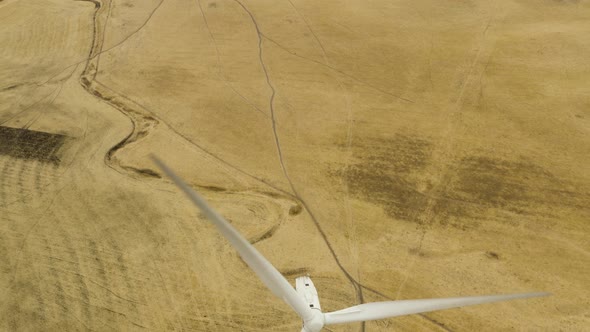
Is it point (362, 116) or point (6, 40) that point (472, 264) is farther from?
point (6, 40)

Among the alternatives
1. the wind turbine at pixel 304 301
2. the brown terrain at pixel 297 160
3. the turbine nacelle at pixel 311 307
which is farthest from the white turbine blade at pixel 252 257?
the brown terrain at pixel 297 160

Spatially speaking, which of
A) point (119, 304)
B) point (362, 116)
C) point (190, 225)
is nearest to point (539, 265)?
point (362, 116)

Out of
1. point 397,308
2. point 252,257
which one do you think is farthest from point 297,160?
point 252,257

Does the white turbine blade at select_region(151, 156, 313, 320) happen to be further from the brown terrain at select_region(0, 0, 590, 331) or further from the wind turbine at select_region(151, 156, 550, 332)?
the brown terrain at select_region(0, 0, 590, 331)

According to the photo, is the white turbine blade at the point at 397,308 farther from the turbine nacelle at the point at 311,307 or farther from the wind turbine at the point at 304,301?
the turbine nacelle at the point at 311,307

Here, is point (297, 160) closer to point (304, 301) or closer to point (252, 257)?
point (304, 301)

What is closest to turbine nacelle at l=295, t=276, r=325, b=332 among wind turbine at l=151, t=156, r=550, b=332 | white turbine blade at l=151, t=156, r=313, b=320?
wind turbine at l=151, t=156, r=550, b=332
